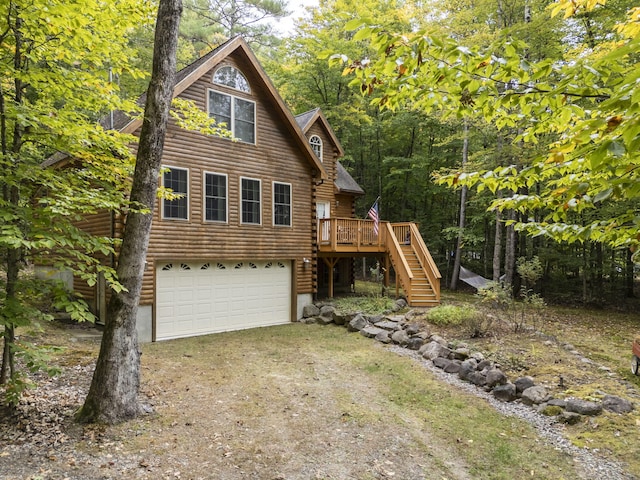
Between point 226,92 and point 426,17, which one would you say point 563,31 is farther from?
point 226,92

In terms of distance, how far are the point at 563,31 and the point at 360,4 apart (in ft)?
31.1

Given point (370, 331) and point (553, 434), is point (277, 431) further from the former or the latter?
point (370, 331)

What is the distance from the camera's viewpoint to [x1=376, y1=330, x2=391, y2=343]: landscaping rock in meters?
9.69

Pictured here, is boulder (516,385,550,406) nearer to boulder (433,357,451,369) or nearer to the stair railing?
boulder (433,357,451,369)

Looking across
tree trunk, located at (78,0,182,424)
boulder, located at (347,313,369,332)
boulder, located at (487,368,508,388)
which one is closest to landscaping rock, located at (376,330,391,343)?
boulder, located at (347,313,369,332)

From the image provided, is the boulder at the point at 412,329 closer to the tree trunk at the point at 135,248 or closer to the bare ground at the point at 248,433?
the bare ground at the point at 248,433

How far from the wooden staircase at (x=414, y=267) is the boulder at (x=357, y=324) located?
224 centimetres

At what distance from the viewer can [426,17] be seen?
17.8 metres

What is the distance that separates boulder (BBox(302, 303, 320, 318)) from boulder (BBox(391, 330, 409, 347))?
3.58 meters

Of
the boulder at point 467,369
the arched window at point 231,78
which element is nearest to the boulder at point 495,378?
the boulder at point 467,369

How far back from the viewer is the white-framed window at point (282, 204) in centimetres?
1234

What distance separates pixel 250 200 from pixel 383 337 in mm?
5591

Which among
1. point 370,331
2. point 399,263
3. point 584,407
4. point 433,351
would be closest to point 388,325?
point 370,331

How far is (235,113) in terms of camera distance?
11477mm
